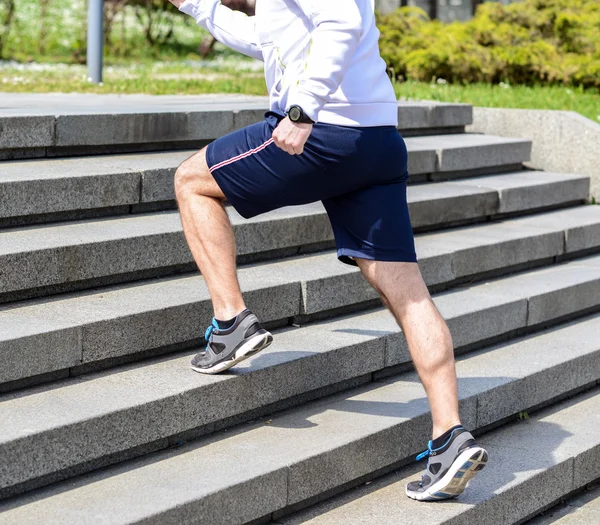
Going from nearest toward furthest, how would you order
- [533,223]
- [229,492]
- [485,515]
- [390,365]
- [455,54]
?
[229,492] → [485,515] → [390,365] → [533,223] → [455,54]

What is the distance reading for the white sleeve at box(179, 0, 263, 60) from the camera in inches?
147

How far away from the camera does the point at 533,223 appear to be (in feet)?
22.6

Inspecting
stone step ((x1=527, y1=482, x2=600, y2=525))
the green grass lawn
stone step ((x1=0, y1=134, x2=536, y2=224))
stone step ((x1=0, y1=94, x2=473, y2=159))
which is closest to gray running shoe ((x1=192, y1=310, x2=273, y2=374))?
stone step ((x1=0, y1=134, x2=536, y2=224))

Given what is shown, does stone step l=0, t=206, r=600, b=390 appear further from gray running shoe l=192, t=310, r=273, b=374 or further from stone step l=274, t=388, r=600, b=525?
stone step l=274, t=388, r=600, b=525

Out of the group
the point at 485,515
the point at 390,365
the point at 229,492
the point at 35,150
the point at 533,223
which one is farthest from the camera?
the point at 533,223

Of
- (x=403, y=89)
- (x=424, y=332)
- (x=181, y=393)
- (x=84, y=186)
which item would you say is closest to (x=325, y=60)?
(x=424, y=332)

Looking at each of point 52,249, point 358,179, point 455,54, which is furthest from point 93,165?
point 455,54

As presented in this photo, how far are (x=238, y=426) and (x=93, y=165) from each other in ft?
5.31

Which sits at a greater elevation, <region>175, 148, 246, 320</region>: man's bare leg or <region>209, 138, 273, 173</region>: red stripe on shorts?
<region>209, 138, 273, 173</region>: red stripe on shorts

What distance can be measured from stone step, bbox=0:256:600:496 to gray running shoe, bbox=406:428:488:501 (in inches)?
28.4

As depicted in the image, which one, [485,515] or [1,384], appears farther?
[485,515]

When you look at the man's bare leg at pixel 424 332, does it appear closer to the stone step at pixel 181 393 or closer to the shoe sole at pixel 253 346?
the shoe sole at pixel 253 346

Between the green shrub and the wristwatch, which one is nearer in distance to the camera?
the wristwatch

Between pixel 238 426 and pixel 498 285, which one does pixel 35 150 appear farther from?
pixel 498 285
